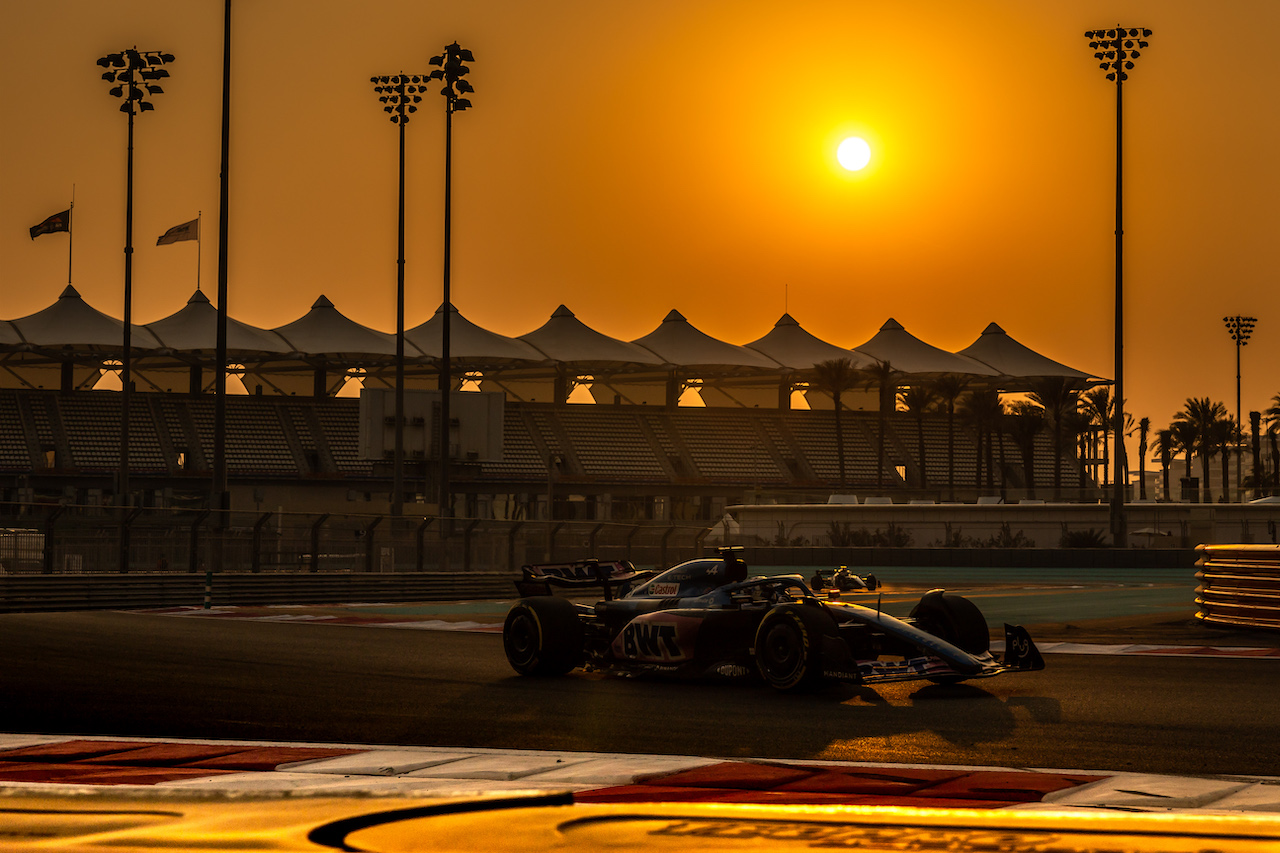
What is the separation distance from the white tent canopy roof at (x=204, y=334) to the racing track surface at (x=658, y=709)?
5264 centimetres

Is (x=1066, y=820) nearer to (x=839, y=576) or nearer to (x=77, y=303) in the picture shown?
(x=839, y=576)

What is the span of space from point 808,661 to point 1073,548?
1396 inches

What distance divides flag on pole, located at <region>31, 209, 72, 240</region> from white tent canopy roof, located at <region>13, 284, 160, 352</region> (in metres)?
14.3

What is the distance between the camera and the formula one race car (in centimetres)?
1249

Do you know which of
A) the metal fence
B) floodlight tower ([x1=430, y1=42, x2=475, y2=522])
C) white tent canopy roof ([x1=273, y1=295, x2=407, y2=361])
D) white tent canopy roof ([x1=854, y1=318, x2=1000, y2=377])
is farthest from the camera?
white tent canopy roof ([x1=854, y1=318, x2=1000, y2=377])

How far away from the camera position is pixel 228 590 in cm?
2783

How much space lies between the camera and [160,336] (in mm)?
68625

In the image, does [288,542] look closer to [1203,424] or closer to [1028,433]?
[1028,433]

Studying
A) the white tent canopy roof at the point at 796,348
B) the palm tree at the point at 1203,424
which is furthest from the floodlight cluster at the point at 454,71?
the palm tree at the point at 1203,424

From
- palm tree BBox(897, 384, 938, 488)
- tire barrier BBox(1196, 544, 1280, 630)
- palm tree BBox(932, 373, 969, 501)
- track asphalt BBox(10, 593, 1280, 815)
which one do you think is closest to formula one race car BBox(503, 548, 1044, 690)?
track asphalt BBox(10, 593, 1280, 815)

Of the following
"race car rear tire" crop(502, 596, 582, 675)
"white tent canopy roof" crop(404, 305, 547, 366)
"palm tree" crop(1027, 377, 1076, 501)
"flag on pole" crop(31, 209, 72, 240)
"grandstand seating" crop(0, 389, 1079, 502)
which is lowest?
"race car rear tire" crop(502, 596, 582, 675)

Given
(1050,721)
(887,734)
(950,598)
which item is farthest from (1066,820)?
(950,598)

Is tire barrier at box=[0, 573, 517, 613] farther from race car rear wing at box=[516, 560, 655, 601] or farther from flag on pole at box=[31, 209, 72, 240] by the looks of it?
flag on pole at box=[31, 209, 72, 240]

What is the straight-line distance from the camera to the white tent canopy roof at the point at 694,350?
7519cm
